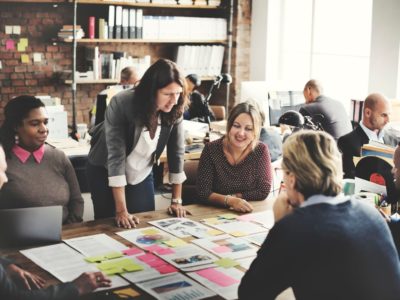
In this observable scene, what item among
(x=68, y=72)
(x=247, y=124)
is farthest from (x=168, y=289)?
(x=68, y=72)

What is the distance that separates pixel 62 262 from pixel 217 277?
23.4 inches

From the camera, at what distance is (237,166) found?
11.3 ft

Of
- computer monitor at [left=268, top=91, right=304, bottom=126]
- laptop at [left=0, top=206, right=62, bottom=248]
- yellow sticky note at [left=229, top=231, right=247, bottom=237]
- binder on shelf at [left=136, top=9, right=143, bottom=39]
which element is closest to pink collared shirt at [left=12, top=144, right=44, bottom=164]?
laptop at [left=0, top=206, right=62, bottom=248]

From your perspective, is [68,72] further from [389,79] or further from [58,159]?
[58,159]

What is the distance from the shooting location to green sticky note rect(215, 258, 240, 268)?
2461mm

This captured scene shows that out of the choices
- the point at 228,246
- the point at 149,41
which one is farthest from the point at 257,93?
the point at 228,246

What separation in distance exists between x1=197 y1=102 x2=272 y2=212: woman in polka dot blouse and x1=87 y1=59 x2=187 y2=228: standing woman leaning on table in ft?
0.51

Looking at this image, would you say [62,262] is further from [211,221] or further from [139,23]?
[139,23]

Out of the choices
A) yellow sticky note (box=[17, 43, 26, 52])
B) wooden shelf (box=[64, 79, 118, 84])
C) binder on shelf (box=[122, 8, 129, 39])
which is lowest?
wooden shelf (box=[64, 79, 118, 84])

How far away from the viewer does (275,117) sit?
6.33 meters

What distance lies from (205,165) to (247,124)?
34cm

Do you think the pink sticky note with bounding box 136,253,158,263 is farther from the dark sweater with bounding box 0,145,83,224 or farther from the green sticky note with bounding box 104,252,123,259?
the dark sweater with bounding box 0,145,83,224

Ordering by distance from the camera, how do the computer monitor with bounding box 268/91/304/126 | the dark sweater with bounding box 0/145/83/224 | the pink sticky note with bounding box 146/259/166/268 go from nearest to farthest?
the pink sticky note with bounding box 146/259/166/268
the dark sweater with bounding box 0/145/83/224
the computer monitor with bounding box 268/91/304/126

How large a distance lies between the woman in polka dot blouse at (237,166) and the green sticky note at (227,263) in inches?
32.8
